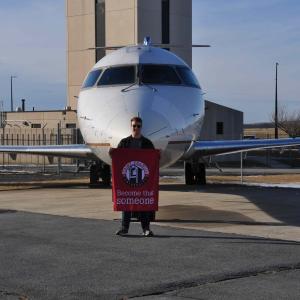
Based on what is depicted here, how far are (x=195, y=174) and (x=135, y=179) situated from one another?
35.5ft

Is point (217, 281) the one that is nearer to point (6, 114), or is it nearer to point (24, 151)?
point (24, 151)

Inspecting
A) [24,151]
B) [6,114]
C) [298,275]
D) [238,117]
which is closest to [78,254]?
[298,275]

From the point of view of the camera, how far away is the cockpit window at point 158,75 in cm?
1514

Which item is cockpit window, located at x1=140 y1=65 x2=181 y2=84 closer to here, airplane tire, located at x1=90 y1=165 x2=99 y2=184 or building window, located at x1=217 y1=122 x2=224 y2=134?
airplane tire, located at x1=90 y1=165 x2=99 y2=184

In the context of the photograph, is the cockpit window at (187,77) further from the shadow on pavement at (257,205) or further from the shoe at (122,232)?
the shoe at (122,232)

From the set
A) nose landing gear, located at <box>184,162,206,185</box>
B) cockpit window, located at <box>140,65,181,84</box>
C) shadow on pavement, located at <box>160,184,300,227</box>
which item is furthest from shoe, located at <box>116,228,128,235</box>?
nose landing gear, located at <box>184,162,206,185</box>

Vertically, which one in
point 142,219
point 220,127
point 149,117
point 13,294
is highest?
point 220,127

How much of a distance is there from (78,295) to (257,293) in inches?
64.4

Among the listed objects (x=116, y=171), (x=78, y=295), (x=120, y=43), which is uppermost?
(x=120, y=43)

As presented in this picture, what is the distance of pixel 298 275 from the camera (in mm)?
6914

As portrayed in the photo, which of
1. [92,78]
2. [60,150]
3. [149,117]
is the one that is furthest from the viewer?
[60,150]

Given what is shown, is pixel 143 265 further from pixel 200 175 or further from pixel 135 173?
pixel 200 175

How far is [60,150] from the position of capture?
18.8m

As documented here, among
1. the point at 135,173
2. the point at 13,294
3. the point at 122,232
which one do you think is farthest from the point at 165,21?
the point at 13,294
